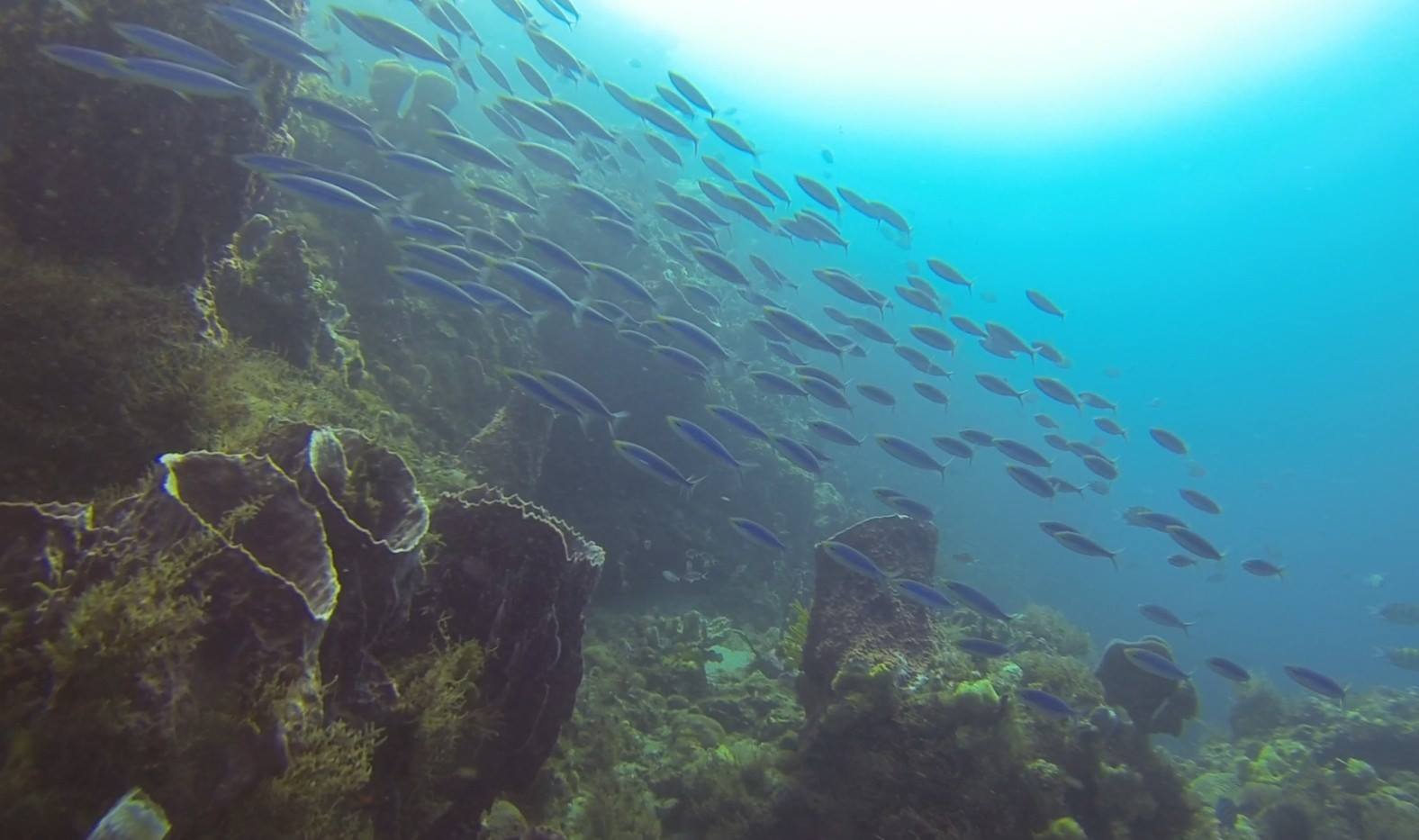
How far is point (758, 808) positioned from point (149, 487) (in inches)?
211

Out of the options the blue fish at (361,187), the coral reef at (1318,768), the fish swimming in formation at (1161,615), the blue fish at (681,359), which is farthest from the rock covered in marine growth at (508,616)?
the fish swimming in formation at (1161,615)

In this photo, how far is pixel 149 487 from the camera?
92.0 inches

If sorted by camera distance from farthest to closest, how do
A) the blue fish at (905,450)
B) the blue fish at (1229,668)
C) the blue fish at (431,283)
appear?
the blue fish at (905,450), the blue fish at (1229,668), the blue fish at (431,283)

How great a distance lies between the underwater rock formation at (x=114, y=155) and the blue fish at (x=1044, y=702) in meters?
7.70

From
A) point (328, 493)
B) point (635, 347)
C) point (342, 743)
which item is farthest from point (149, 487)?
point (635, 347)

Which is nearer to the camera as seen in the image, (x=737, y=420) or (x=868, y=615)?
(x=868, y=615)

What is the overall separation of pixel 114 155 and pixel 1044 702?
848cm

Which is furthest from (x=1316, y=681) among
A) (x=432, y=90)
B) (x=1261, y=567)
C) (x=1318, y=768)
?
(x=432, y=90)

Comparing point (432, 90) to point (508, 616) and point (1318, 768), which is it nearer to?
point (508, 616)

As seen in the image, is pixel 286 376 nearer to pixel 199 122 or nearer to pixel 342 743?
pixel 199 122

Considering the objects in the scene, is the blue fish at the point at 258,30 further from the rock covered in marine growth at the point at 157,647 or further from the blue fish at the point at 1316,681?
the blue fish at the point at 1316,681

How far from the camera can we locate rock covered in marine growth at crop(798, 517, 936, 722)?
6617 mm

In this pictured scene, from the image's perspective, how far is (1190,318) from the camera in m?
96.5

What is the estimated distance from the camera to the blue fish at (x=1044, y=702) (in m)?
6.10
